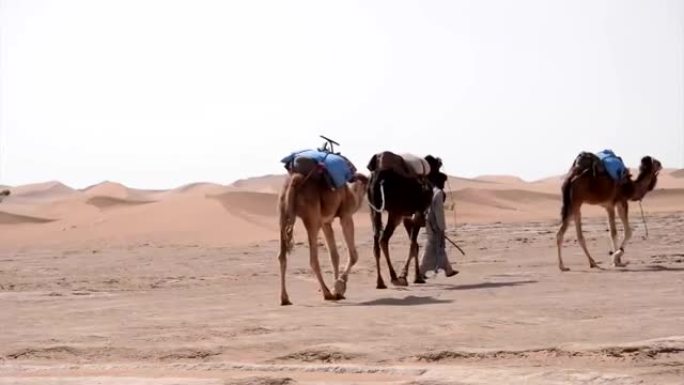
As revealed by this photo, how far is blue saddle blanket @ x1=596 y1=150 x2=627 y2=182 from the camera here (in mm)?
15202

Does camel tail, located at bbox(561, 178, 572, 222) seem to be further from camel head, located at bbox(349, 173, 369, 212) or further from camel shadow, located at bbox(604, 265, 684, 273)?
camel head, located at bbox(349, 173, 369, 212)

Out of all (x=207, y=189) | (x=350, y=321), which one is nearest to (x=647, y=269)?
(x=350, y=321)

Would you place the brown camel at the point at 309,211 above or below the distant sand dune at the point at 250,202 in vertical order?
below

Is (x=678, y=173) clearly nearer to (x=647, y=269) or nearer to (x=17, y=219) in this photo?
(x=17, y=219)

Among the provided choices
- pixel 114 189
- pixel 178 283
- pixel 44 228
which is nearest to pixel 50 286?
pixel 178 283

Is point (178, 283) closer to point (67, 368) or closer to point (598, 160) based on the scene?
point (598, 160)

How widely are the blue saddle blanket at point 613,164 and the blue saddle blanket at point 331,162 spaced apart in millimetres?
5339

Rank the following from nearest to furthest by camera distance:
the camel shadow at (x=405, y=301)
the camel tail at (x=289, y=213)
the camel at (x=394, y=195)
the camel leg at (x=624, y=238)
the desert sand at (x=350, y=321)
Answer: the desert sand at (x=350, y=321) → the camel shadow at (x=405, y=301) → the camel tail at (x=289, y=213) → the camel at (x=394, y=195) → the camel leg at (x=624, y=238)

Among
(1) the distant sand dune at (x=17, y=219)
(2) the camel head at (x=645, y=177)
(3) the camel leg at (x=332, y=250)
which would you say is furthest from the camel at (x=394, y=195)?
(1) the distant sand dune at (x=17, y=219)

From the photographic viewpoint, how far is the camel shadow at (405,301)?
34.1 ft

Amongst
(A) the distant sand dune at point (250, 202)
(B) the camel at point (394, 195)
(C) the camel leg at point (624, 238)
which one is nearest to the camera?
(B) the camel at point (394, 195)

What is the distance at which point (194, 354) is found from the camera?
751 centimetres

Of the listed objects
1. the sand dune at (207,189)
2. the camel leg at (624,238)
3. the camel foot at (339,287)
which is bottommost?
the camel foot at (339,287)

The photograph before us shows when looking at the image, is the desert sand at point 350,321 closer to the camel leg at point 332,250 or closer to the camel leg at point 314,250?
the camel leg at point 314,250
